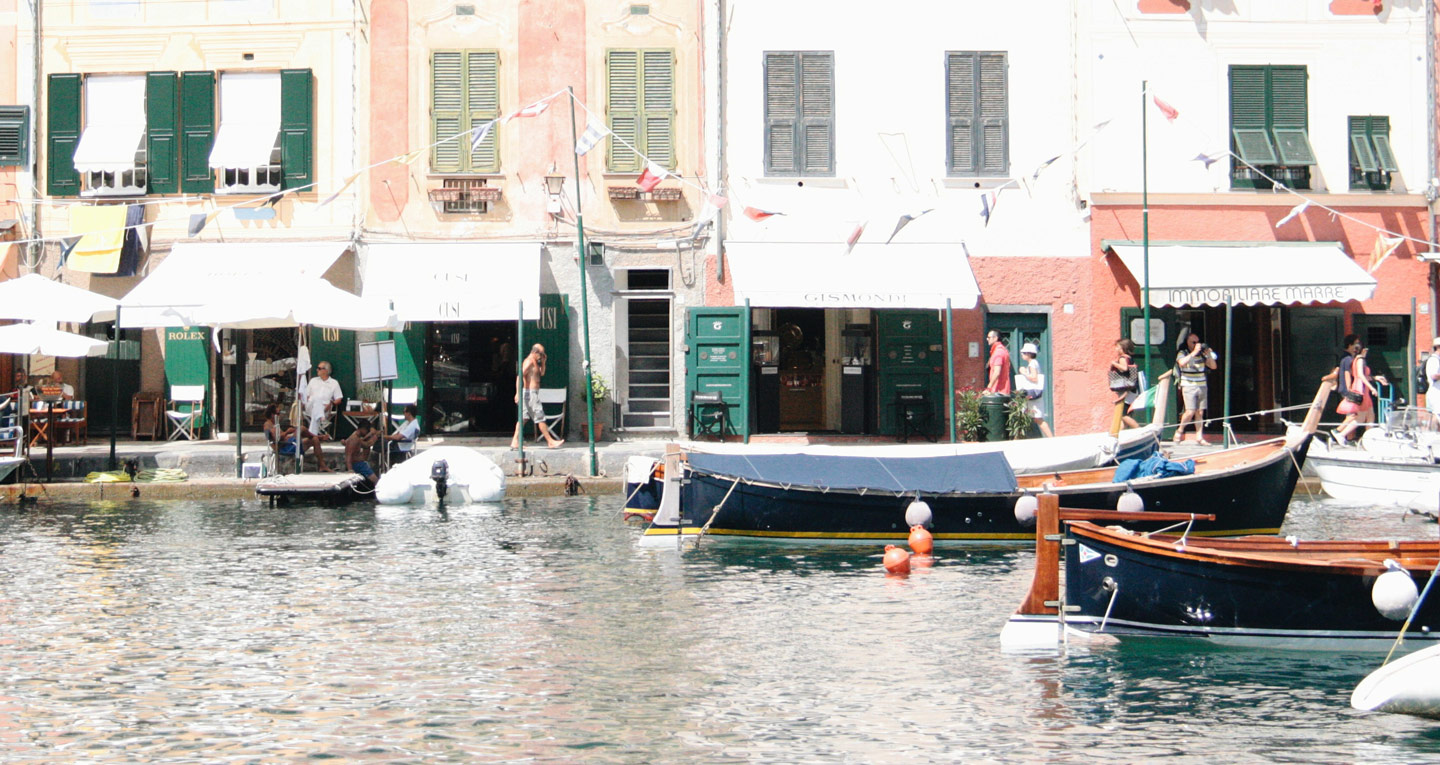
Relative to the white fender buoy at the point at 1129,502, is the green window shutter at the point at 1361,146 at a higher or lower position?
higher

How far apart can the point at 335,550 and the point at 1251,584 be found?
10161 mm

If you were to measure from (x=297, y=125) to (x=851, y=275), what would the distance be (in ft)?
29.9

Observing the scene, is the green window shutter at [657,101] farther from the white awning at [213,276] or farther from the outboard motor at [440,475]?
the outboard motor at [440,475]

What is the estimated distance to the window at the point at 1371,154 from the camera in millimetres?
27203

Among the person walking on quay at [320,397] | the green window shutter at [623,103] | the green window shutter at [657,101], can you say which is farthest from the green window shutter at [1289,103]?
the person walking on quay at [320,397]

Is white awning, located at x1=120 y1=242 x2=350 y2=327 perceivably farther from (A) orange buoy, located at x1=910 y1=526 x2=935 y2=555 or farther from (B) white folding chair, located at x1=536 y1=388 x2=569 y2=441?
(A) orange buoy, located at x1=910 y1=526 x2=935 y2=555

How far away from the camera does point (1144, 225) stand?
86.6ft

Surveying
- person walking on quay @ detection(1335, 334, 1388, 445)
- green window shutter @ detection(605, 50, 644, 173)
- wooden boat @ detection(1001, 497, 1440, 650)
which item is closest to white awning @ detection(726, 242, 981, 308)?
green window shutter @ detection(605, 50, 644, 173)

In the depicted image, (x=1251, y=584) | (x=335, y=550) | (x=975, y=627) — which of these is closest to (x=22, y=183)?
(x=335, y=550)

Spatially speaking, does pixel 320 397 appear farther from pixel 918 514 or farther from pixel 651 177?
pixel 918 514

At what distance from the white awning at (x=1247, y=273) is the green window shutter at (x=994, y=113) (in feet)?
7.14

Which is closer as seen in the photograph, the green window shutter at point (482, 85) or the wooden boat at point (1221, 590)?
the wooden boat at point (1221, 590)

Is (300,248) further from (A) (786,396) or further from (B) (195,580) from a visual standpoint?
(B) (195,580)

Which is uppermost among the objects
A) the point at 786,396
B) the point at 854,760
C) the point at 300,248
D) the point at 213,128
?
the point at 213,128
